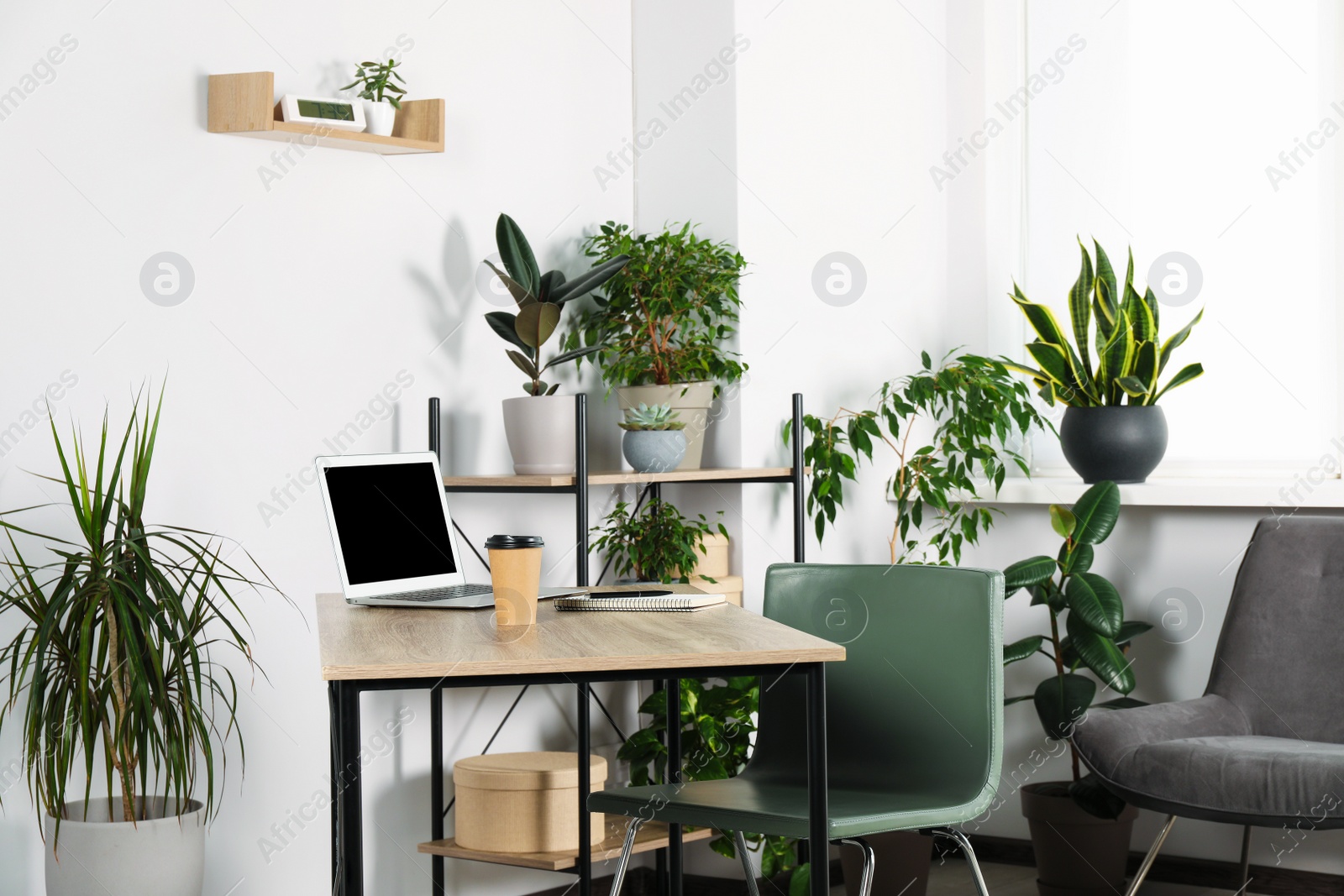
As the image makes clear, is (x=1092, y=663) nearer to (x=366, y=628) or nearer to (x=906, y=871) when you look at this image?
(x=906, y=871)

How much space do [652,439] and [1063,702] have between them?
46.4 inches

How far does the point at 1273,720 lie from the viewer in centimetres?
303

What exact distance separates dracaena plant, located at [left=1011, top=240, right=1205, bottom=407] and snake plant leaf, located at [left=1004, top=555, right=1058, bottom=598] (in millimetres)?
487

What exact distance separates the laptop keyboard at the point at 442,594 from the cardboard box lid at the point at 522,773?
1.77 ft

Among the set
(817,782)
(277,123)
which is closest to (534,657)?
(817,782)

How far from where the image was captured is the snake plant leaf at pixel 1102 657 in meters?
3.28

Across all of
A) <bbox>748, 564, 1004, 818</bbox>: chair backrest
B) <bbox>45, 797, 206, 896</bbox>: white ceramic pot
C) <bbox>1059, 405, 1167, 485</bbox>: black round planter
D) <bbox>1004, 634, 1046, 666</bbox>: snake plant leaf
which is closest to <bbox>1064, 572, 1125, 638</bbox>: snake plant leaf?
<bbox>1004, 634, 1046, 666</bbox>: snake plant leaf

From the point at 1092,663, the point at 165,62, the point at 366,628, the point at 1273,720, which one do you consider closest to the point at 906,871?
the point at 1092,663

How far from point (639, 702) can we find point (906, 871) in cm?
78

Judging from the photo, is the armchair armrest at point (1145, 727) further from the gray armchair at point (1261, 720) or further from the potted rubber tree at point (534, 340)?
the potted rubber tree at point (534, 340)

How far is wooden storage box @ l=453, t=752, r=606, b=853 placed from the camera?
9.64 ft

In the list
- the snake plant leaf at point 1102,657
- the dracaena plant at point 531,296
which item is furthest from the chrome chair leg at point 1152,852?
the dracaena plant at point 531,296

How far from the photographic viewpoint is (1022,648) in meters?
3.40

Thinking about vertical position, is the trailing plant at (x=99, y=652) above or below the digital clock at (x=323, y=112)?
below
